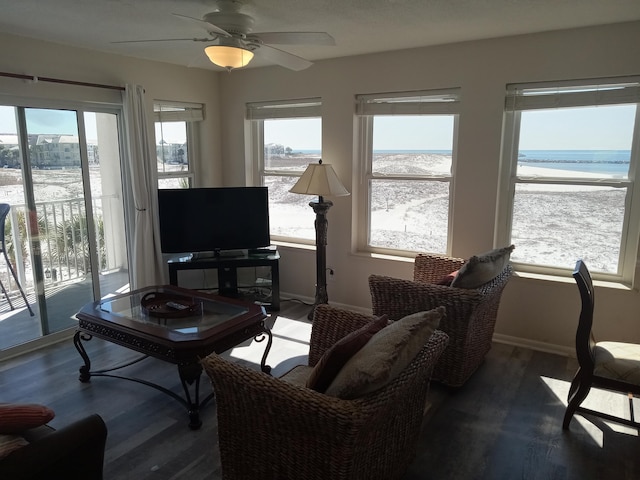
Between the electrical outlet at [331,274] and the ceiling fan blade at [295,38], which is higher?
the ceiling fan blade at [295,38]

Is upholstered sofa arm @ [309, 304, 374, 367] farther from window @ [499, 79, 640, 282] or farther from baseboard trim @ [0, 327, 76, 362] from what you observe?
baseboard trim @ [0, 327, 76, 362]

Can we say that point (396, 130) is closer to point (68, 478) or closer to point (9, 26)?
point (9, 26)

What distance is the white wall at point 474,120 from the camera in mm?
3164

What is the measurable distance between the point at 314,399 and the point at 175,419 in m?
1.45

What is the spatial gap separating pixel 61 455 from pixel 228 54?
2.00 metres

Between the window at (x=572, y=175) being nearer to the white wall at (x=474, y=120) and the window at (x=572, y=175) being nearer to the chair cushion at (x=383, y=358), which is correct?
the white wall at (x=474, y=120)

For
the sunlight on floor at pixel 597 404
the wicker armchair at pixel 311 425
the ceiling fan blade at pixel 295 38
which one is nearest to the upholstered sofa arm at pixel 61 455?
the wicker armchair at pixel 311 425

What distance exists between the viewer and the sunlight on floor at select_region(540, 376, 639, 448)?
2.49 m

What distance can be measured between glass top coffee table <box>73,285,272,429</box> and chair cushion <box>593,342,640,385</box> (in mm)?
1949

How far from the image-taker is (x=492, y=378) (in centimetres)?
308

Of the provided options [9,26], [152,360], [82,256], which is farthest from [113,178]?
[152,360]

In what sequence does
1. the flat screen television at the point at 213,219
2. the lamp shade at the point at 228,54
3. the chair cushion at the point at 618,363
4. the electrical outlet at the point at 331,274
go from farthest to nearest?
the electrical outlet at the point at 331,274, the flat screen television at the point at 213,219, the lamp shade at the point at 228,54, the chair cushion at the point at 618,363

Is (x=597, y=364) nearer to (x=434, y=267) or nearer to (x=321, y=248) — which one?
(x=434, y=267)

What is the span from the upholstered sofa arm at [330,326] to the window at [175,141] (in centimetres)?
287
